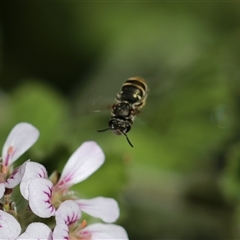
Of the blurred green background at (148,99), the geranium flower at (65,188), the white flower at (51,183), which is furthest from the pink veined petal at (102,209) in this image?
the blurred green background at (148,99)

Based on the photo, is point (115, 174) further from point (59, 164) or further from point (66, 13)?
point (66, 13)

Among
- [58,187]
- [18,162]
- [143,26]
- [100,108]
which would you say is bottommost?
[58,187]

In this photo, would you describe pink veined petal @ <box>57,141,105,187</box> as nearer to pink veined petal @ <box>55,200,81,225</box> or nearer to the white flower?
the white flower

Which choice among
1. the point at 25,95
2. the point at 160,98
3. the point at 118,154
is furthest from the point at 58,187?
the point at 160,98

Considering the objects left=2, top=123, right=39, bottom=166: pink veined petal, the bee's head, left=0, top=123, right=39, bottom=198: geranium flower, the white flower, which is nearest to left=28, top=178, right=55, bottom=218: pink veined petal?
the white flower

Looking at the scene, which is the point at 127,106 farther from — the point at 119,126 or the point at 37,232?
the point at 37,232

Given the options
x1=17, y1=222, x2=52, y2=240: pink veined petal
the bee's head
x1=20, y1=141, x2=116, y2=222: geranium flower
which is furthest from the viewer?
the bee's head

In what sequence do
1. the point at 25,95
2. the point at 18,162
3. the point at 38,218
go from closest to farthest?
the point at 38,218 → the point at 18,162 → the point at 25,95
